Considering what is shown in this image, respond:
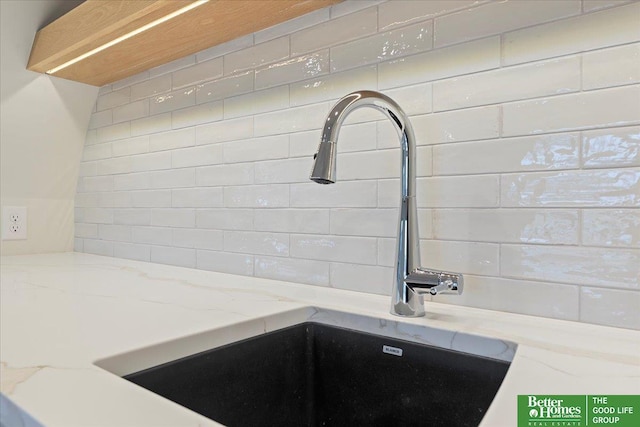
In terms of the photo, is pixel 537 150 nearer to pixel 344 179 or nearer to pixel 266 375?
pixel 344 179

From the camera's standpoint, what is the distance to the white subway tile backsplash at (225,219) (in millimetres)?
1229

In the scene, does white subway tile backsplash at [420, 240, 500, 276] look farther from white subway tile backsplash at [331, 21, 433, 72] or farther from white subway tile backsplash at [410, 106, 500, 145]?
white subway tile backsplash at [331, 21, 433, 72]

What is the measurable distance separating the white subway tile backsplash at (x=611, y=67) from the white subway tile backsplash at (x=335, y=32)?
17.6 inches

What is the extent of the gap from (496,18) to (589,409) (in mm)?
685

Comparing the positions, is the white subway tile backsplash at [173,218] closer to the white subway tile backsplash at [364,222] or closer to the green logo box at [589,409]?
the white subway tile backsplash at [364,222]

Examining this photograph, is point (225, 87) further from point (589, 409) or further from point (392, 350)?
point (589, 409)

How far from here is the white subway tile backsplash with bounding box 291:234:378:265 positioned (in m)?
0.98

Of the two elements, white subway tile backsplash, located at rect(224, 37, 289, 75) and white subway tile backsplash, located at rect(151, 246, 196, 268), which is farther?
white subway tile backsplash, located at rect(151, 246, 196, 268)

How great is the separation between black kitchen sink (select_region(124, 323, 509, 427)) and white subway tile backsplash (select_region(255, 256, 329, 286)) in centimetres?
23

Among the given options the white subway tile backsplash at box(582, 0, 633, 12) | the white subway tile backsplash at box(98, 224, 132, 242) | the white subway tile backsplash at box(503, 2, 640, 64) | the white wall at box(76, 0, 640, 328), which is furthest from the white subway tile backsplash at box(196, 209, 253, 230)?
the white subway tile backsplash at box(582, 0, 633, 12)

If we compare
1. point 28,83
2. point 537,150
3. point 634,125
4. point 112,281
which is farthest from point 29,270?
point 634,125

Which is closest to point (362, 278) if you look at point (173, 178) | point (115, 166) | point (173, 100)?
point (173, 178)

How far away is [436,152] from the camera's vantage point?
2.92ft

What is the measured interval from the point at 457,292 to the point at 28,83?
1600 mm
